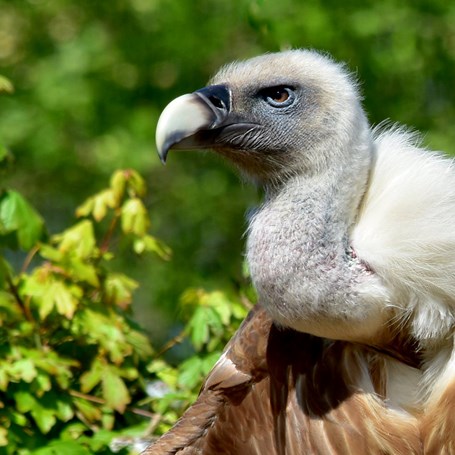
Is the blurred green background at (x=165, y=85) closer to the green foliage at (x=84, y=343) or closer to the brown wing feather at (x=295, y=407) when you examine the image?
the green foliage at (x=84, y=343)

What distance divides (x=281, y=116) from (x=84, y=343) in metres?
1.33

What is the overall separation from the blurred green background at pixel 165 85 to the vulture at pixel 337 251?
4084 mm

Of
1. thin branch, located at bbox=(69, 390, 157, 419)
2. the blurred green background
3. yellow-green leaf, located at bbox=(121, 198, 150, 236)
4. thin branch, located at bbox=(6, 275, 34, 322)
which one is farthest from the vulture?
Result: the blurred green background

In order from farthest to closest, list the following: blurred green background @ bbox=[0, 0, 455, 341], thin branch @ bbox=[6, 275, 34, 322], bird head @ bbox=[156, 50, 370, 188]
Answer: blurred green background @ bbox=[0, 0, 455, 341] < thin branch @ bbox=[6, 275, 34, 322] < bird head @ bbox=[156, 50, 370, 188]

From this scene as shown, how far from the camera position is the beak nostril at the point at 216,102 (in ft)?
10.7

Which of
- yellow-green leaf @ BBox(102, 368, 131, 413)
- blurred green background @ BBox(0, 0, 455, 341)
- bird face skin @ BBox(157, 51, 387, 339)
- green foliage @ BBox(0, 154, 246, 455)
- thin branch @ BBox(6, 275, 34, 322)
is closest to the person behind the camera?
bird face skin @ BBox(157, 51, 387, 339)

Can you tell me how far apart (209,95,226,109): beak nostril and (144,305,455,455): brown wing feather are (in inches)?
30.5

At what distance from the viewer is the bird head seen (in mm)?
3197

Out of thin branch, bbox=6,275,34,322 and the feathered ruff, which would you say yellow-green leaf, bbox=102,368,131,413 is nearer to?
thin branch, bbox=6,275,34,322

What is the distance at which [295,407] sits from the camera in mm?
3588

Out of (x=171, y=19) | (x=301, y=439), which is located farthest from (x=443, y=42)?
(x=301, y=439)

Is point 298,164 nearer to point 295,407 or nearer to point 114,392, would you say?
point 295,407

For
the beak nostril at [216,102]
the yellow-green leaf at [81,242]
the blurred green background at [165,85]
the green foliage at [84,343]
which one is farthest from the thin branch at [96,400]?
the blurred green background at [165,85]

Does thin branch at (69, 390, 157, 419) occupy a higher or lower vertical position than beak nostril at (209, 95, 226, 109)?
lower
